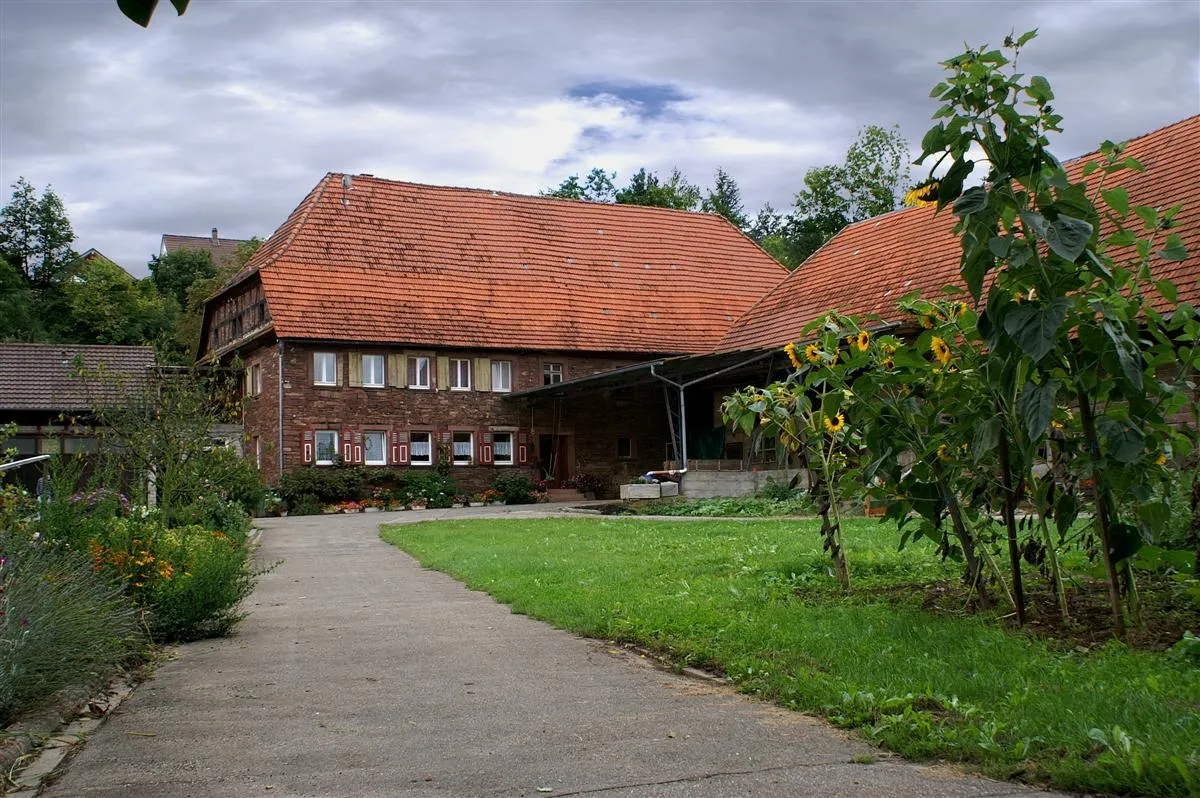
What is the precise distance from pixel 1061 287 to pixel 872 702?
96.0 inches

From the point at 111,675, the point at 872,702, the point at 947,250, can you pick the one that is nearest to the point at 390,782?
the point at 872,702

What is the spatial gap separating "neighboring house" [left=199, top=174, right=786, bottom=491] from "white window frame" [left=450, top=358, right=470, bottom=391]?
75 mm

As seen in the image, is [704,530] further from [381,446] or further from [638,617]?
[381,446]

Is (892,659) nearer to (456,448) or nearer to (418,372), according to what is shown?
(418,372)

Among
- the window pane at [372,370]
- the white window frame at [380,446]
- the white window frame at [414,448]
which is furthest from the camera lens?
the white window frame at [414,448]

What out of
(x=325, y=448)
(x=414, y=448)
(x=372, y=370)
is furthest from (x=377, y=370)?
(x=325, y=448)

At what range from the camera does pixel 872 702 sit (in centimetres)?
624

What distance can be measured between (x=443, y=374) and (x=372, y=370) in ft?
7.78

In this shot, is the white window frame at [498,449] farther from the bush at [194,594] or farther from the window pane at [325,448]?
the bush at [194,594]

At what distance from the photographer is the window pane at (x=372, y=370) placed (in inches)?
1538

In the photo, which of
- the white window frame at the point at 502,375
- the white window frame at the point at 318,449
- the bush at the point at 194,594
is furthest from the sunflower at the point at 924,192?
the white window frame at the point at 502,375

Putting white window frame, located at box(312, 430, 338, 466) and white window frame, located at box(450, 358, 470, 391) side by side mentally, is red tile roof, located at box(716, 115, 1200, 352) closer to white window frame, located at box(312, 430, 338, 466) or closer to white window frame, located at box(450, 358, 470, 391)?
white window frame, located at box(450, 358, 470, 391)

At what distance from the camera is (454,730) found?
20.9ft

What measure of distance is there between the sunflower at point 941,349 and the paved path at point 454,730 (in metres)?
2.62
